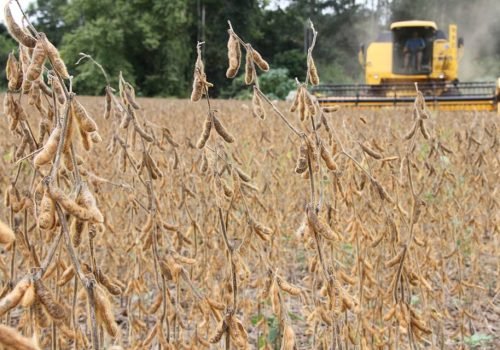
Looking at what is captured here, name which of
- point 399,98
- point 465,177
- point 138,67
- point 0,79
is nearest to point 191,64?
point 138,67

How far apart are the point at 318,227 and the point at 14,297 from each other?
1.75ft

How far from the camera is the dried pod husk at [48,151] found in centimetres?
78

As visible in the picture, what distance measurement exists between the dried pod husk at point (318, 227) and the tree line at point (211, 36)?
1107 inches

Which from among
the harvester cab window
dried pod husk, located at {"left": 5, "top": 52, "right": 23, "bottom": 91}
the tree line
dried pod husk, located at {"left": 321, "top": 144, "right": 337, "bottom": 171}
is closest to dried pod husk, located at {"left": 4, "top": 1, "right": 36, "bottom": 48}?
dried pod husk, located at {"left": 5, "top": 52, "right": 23, "bottom": 91}

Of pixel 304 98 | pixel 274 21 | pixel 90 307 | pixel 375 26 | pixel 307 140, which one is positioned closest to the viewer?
pixel 90 307

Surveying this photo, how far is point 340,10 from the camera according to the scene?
137ft

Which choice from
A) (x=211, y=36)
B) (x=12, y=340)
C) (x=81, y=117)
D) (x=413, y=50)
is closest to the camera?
(x=12, y=340)

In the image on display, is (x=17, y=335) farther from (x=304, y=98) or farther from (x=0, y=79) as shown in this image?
(x=0, y=79)

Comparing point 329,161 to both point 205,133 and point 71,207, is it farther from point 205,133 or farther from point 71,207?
point 71,207

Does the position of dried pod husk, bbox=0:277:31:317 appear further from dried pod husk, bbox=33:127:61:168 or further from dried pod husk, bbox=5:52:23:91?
dried pod husk, bbox=5:52:23:91

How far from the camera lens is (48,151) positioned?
0.80m

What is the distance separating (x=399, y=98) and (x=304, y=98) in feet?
37.4

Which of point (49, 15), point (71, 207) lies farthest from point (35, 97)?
point (49, 15)

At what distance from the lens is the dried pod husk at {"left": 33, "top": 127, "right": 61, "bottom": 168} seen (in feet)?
2.57
